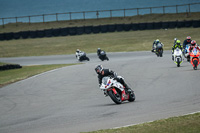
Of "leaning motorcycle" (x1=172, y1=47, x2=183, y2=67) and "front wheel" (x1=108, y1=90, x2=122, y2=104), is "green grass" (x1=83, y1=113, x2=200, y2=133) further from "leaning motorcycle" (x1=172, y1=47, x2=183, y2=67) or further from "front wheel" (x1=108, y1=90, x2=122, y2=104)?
"leaning motorcycle" (x1=172, y1=47, x2=183, y2=67)

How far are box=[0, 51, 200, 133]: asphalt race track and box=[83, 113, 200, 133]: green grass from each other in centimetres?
54

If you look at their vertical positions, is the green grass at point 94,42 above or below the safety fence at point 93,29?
below

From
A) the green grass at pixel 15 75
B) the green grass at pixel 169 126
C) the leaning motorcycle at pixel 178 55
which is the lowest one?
the green grass at pixel 15 75

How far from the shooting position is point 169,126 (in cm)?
713

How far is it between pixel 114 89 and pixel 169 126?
3.74 metres

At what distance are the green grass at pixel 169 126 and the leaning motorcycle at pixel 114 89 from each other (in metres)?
3.09

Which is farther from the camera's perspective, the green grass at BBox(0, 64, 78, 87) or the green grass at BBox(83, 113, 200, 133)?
the green grass at BBox(0, 64, 78, 87)

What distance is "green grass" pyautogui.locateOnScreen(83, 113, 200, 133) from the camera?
684 centimetres

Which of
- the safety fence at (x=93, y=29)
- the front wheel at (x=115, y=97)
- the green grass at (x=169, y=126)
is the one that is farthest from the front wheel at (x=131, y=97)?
the safety fence at (x=93, y=29)

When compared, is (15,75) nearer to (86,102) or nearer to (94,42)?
(86,102)

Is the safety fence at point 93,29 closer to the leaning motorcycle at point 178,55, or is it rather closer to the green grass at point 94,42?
the green grass at point 94,42

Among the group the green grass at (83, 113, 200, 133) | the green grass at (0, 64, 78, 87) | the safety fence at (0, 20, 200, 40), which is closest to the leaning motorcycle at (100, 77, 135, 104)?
the green grass at (83, 113, 200, 133)

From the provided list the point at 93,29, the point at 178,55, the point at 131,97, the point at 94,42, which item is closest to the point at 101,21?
the point at 93,29

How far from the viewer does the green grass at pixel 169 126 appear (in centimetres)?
684
